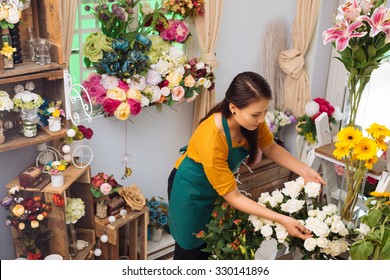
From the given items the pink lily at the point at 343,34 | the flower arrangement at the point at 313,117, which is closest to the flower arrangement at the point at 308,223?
the pink lily at the point at 343,34

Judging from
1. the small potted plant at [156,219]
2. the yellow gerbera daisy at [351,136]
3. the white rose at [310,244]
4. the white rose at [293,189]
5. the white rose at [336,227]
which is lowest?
the small potted plant at [156,219]

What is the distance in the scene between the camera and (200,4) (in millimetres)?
3309

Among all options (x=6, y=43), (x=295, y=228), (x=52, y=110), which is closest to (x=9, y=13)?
(x=6, y=43)

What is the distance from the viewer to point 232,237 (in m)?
1.83

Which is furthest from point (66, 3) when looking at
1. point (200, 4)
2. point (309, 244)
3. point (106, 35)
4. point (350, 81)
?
point (309, 244)

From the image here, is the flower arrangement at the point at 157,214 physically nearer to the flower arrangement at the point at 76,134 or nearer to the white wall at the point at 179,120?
the white wall at the point at 179,120

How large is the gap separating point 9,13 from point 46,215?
981 millimetres

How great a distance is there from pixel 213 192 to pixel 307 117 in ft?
4.40

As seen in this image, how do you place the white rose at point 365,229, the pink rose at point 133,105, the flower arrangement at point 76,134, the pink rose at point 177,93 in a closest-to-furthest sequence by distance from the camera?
the white rose at point 365,229 → the flower arrangement at point 76,134 → the pink rose at point 133,105 → the pink rose at point 177,93

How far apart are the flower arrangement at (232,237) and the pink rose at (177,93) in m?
1.42

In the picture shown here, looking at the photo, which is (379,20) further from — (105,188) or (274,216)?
(105,188)

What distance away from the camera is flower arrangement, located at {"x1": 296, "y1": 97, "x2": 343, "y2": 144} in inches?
132

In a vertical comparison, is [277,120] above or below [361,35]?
below

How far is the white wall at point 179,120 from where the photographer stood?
10.8 feet
